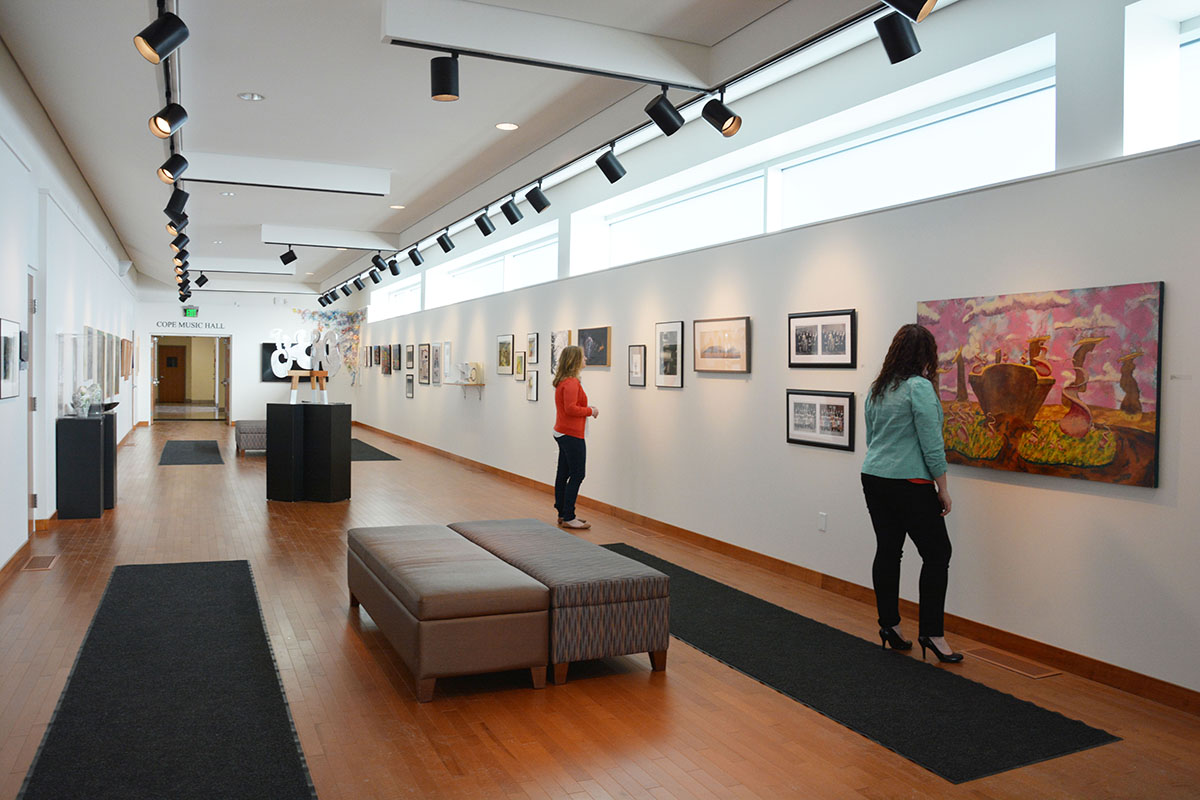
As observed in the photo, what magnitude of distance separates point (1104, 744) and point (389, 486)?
858 cm

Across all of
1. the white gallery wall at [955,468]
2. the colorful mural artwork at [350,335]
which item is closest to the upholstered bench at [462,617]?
the white gallery wall at [955,468]

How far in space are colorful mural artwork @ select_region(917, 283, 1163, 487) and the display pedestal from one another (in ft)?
21.5

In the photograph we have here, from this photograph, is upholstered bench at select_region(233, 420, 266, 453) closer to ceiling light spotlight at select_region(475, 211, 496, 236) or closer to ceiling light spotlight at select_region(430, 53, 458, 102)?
ceiling light spotlight at select_region(475, 211, 496, 236)

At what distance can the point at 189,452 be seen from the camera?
14547mm

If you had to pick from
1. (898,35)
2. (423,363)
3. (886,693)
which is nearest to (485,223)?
(423,363)

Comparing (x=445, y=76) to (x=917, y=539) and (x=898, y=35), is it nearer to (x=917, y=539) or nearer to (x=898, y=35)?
(x=898, y=35)

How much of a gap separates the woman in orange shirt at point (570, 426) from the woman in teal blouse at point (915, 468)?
12.1 ft

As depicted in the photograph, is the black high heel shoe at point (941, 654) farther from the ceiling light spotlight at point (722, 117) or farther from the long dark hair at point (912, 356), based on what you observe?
the ceiling light spotlight at point (722, 117)

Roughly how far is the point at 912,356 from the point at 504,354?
25.3ft

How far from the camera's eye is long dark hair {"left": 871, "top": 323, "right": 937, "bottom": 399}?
4.41 m

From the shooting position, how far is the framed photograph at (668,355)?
751 centimetres

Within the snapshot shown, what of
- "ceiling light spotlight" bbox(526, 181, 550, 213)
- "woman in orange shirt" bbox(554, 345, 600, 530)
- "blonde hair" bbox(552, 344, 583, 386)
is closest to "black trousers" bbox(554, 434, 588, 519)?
"woman in orange shirt" bbox(554, 345, 600, 530)

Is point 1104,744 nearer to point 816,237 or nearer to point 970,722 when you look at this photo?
point 970,722

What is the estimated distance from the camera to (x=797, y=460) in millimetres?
6078
